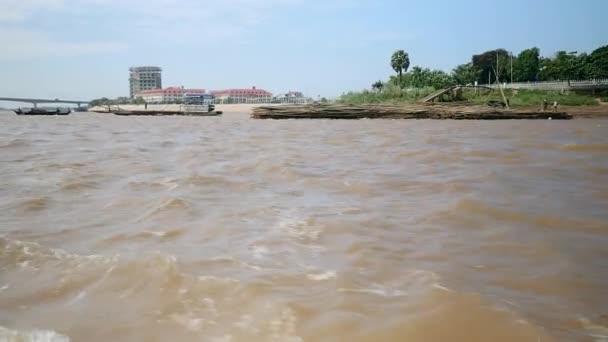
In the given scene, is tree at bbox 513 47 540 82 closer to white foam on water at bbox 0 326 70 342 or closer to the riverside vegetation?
the riverside vegetation

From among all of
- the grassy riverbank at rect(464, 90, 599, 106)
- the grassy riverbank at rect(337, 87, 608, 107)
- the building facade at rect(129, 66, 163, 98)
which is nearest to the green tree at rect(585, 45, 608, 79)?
the grassy riverbank at rect(337, 87, 608, 107)

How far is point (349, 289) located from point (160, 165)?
520 centimetres

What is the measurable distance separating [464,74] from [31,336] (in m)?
54.6

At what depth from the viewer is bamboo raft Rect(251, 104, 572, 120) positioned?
20.8 metres

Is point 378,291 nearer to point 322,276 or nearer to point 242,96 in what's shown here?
point 322,276

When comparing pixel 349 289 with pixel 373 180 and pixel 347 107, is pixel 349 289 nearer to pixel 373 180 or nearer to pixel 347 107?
pixel 373 180

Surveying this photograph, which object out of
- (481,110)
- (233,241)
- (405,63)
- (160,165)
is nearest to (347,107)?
(481,110)

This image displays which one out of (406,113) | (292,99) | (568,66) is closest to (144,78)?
(292,99)

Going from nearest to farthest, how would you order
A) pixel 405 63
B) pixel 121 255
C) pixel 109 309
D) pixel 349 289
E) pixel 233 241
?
pixel 109 309 → pixel 349 289 → pixel 121 255 → pixel 233 241 → pixel 405 63

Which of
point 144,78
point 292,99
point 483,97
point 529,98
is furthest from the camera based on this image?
point 144,78

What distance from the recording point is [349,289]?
2.15m

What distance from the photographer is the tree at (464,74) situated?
50344 mm

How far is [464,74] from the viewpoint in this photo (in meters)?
51.3

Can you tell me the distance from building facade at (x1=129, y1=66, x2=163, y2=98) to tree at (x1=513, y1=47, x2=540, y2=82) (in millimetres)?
107033
